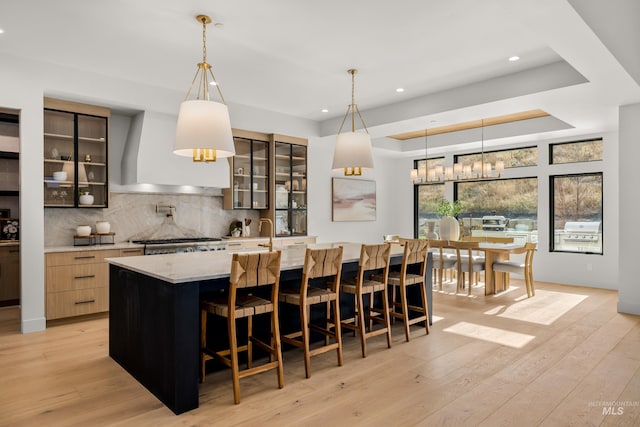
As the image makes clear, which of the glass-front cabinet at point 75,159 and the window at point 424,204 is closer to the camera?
the glass-front cabinet at point 75,159

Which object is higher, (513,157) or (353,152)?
(513,157)

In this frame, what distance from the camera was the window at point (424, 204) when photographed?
29.5ft

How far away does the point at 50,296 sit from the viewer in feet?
15.0

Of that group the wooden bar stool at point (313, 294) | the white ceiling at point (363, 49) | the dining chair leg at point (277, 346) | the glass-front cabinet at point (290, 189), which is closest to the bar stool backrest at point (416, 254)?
the wooden bar stool at point (313, 294)

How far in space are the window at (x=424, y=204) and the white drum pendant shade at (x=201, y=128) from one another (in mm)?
6582

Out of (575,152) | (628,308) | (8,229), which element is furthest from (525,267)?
(8,229)

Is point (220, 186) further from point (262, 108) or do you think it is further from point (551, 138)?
point (551, 138)

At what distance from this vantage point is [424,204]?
919cm

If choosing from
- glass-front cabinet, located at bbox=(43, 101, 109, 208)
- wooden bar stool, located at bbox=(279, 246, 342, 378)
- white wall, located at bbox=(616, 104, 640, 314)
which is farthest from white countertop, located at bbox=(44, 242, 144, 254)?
white wall, located at bbox=(616, 104, 640, 314)

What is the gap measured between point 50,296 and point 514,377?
4.60m

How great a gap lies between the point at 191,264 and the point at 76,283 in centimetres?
234

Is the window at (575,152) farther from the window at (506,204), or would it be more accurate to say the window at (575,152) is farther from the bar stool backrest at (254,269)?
the bar stool backrest at (254,269)

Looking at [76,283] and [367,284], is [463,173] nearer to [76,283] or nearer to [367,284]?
[367,284]

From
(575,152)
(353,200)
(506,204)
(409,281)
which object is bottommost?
(409,281)
